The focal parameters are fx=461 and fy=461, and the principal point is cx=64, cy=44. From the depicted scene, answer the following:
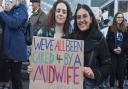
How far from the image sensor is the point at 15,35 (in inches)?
286

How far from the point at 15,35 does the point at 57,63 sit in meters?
2.98

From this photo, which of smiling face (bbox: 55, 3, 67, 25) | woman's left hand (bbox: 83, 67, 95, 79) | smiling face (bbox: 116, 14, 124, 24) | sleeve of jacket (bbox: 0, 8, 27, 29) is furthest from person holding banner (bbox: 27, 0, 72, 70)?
smiling face (bbox: 116, 14, 124, 24)

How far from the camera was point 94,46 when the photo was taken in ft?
14.3

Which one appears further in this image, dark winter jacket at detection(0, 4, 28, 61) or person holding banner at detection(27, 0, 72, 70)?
dark winter jacket at detection(0, 4, 28, 61)

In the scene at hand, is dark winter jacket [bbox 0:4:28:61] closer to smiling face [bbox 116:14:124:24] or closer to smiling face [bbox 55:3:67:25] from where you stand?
smiling face [bbox 55:3:67:25]

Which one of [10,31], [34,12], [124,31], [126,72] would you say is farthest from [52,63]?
[126,72]

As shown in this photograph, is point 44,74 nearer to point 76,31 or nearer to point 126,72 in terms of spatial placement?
point 76,31

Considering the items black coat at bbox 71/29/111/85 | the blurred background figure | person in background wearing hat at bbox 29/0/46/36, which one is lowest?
the blurred background figure

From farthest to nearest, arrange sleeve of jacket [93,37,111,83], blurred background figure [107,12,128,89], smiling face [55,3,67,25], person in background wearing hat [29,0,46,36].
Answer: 1. blurred background figure [107,12,128,89]
2. person in background wearing hat [29,0,46,36]
3. smiling face [55,3,67,25]
4. sleeve of jacket [93,37,111,83]

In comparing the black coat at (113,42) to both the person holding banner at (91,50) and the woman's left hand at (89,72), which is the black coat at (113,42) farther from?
the woman's left hand at (89,72)

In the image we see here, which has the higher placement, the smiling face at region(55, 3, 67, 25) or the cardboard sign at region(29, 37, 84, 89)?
the smiling face at region(55, 3, 67, 25)

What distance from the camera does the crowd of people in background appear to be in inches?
173

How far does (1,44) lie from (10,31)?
0.28 m

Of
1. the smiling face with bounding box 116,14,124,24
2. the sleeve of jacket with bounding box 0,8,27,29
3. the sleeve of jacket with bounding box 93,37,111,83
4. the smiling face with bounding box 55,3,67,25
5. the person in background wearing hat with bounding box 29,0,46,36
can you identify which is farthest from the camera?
the smiling face with bounding box 116,14,124,24
